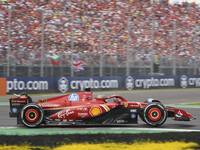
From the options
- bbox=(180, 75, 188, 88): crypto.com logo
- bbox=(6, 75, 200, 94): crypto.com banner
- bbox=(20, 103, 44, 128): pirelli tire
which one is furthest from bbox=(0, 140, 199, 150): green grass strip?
bbox=(180, 75, 188, 88): crypto.com logo

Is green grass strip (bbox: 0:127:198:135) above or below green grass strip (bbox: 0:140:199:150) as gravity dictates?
below

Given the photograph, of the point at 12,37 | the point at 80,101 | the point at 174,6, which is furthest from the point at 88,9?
the point at 80,101

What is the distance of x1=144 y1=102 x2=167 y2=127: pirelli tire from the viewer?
23.5 feet

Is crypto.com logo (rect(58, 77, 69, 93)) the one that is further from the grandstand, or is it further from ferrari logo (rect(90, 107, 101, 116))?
ferrari logo (rect(90, 107, 101, 116))

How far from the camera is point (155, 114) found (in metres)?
7.19

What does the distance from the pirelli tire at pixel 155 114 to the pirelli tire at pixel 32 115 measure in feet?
8.43

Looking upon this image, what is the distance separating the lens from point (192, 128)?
730cm

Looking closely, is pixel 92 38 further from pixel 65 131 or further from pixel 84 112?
pixel 65 131

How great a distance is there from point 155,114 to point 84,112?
1.75 metres

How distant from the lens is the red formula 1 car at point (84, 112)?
7.03 metres

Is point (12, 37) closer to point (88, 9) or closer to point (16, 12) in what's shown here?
point (16, 12)

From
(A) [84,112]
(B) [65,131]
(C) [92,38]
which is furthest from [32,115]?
(C) [92,38]

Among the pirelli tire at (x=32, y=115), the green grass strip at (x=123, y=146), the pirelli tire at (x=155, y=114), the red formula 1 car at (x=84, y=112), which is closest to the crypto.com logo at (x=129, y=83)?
the red formula 1 car at (x=84, y=112)

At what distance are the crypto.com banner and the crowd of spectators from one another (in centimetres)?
102
